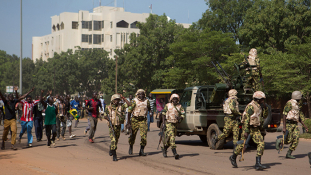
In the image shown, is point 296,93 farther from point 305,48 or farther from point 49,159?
point 305,48

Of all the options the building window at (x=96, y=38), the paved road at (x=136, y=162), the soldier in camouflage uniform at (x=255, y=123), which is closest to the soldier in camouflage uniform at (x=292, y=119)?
the paved road at (x=136, y=162)

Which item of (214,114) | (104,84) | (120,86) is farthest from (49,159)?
(104,84)

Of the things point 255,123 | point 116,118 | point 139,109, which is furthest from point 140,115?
point 255,123

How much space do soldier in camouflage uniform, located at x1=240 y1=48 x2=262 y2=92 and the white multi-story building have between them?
79.3 metres

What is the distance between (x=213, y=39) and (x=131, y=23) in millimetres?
62137

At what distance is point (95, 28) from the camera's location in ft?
317

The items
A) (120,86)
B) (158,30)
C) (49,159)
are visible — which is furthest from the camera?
(120,86)

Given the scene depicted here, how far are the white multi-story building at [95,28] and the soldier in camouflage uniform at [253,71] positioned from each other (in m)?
79.3

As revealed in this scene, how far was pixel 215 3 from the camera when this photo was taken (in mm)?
44875

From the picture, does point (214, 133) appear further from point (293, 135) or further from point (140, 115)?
point (140, 115)

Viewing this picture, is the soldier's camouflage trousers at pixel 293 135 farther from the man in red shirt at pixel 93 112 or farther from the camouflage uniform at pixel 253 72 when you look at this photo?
the man in red shirt at pixel 93 112

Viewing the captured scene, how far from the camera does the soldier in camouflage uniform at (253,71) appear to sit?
12.1 meters

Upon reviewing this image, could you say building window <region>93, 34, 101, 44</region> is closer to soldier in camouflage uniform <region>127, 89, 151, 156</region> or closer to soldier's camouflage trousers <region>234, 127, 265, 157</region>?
soldier in camouflage uniform <region>127, 89, 151, 156</region>

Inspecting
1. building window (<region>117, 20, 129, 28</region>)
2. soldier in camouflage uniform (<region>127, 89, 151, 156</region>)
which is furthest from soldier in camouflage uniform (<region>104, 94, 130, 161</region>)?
building window (<region>117, 20, 129, 28</region>)
